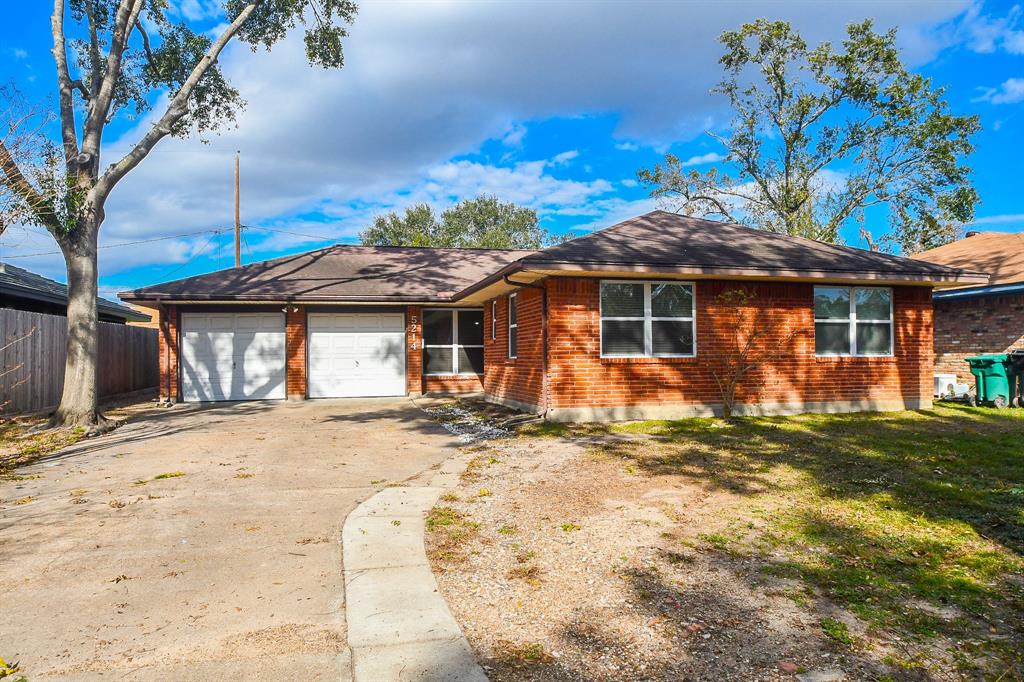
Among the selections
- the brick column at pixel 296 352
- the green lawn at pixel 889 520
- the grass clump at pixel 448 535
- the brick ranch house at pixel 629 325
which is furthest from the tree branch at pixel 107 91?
the grass clump at pixel 448 535

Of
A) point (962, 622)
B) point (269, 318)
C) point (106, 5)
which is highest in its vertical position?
point (106, 5)

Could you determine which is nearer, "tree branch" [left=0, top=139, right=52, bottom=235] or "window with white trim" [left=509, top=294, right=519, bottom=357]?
"tree branch" [left=0, top=139, right=52, bottom=235]

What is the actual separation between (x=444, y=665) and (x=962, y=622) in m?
2.88

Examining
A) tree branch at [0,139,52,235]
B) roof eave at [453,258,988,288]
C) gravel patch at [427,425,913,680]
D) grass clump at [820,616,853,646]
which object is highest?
tree branch at [0,139,52,235]

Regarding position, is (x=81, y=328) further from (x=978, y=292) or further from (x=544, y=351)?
(x=978, y=292)

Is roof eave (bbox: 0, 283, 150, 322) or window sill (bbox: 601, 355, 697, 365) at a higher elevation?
roof eave (bbox: 0, 283, 150, 322)

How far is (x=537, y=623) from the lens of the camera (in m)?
3.58

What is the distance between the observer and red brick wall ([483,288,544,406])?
12406 millimetres

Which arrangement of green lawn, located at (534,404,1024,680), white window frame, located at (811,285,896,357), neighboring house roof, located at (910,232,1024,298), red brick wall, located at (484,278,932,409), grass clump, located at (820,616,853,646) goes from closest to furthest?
grass clump, located at (820,616,853,646)
green lawn, located at (534,404,1024,680)
red brick wall, located at (484,278,932,409)
white window frame, located at (811,285,896,357)
neighboring house roof, located at (910,232,1024,298)

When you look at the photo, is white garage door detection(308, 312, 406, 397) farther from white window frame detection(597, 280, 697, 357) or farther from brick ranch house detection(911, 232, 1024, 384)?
brick ranch house detection(911, 232, 1024, 384)

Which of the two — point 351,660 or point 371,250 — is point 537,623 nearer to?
point 351,660

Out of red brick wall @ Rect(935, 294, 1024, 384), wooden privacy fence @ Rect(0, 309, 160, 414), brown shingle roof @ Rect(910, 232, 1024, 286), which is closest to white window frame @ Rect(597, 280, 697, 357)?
brown shingle roof @ Rect(910, 232, 1024, 286)

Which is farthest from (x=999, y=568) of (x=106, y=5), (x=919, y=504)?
(x=106, y=5)

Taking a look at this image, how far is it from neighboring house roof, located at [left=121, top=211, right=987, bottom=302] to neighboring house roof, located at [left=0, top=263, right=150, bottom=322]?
2.35m
